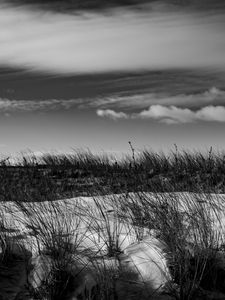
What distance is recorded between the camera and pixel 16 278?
3551 millimetres

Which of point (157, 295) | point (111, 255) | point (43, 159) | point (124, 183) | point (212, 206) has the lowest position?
point (157, 295)

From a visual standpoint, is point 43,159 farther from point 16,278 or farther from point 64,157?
point 16,278

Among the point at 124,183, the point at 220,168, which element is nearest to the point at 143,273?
the point at 124,183

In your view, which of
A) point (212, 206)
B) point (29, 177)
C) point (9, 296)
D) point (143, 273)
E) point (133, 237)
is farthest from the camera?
point (29, 177)

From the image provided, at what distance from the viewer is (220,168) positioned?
1105 centimetres

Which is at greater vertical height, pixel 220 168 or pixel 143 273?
pixel 220 168

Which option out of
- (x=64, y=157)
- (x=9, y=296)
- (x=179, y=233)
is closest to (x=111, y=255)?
(x=179, y=233)

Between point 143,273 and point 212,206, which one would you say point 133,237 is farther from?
point 212,206

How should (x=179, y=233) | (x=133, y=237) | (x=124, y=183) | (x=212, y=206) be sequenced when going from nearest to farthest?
(x=179, y=233)
(x=133, y=237)
(x=212, y=206)
(x=124, y=183)

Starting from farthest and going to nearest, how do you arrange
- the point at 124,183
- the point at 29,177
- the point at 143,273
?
the point at 29,177, the point at 124,183, the point at 143,273

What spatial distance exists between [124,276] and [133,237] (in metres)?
0.73

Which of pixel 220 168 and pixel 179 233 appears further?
pixel 220 168

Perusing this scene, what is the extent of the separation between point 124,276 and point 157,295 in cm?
28

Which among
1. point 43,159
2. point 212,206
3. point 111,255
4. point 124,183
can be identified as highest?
point 43,159
